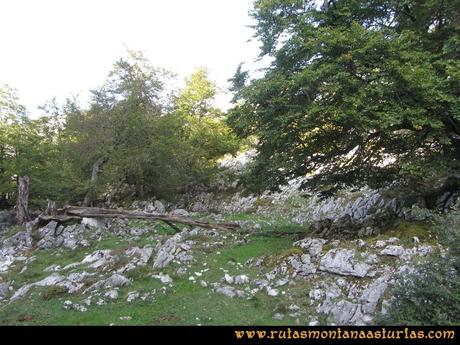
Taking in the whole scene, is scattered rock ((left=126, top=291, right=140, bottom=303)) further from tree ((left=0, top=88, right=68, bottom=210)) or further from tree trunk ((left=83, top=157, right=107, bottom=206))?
tree ((left=0, top=88, right=68, bottom=210))

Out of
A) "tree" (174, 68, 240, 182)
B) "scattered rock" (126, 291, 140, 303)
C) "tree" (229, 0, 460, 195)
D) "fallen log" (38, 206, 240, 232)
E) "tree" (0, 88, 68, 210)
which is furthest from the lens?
"tree" (174, 68, 240, 182)

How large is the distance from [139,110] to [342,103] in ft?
66.1

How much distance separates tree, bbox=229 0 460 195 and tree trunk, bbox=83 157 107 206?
14957 mm

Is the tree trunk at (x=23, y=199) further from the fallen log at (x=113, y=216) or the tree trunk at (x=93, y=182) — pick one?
the fallen log at (x=113, y=216)

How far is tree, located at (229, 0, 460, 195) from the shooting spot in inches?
514

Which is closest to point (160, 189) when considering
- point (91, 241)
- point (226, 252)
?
point (91, 241)

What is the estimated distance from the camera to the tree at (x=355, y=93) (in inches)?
514

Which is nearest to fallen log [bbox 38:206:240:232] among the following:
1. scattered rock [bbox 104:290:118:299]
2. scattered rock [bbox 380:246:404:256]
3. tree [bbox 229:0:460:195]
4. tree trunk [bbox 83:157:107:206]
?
tree [bbox 229:0:460:195]

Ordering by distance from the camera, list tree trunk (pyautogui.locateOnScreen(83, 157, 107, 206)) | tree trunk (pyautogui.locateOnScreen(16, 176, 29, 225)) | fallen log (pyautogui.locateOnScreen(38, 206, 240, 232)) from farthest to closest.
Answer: tree trunk (pyautogui.locateOnScreen(83, 157, 107, 206))
tree trunk (pyautogui.locateOnScreen(16, 176, 29, 225))
fallen log (pyautogui.locateOnScreen(38, 206, 240, 232))

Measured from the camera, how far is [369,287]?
10414 millimetres

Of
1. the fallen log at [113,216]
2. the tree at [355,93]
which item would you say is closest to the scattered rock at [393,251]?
the tree at [355,93]

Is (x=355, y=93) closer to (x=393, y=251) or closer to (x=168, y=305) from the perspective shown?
(x=393, y=251)

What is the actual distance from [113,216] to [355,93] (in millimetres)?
14415
